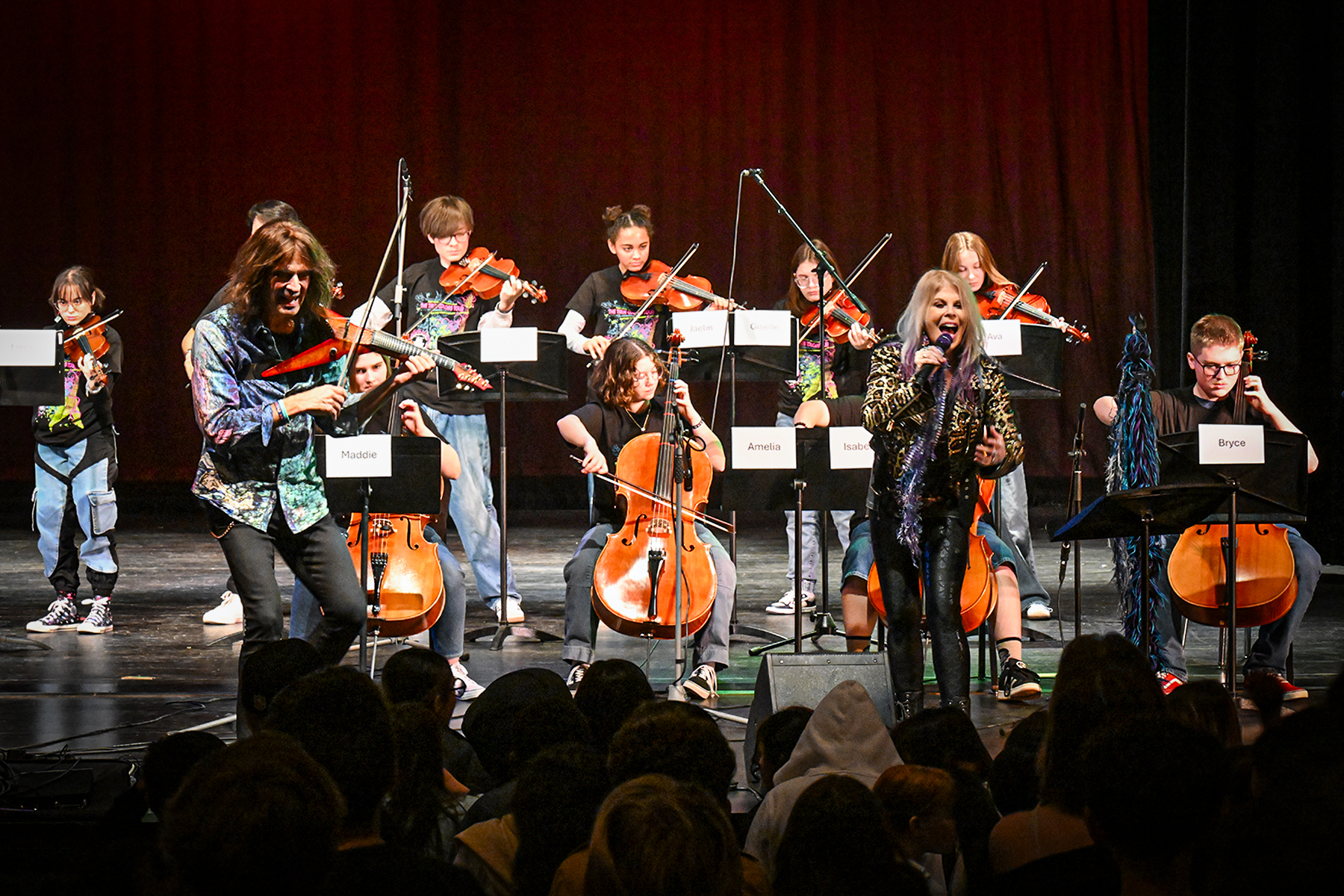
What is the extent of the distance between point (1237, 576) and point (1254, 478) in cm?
48

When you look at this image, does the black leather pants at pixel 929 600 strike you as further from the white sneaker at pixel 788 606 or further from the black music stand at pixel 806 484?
the white sneaker at pixel 788 606

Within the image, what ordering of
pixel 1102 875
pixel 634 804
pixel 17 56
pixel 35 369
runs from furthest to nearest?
pixel 17 56
pixel 35 369
pixel 1102 875
pixel 634 804

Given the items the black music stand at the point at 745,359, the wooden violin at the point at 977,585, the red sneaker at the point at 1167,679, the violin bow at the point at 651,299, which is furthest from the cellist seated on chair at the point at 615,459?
the red sneaker at the point at 1167,679

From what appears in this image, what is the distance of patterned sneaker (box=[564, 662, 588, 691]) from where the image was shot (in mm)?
4559

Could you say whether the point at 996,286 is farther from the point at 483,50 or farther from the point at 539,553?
the point at 483,50

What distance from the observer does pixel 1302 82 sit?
24.5 feet

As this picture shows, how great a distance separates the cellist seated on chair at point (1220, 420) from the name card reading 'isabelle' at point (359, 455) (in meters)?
2.60

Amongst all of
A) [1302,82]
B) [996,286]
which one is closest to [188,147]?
[996,286]

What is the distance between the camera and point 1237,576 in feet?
15.3

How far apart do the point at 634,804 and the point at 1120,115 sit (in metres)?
9.19

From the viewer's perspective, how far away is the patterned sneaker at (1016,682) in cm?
457

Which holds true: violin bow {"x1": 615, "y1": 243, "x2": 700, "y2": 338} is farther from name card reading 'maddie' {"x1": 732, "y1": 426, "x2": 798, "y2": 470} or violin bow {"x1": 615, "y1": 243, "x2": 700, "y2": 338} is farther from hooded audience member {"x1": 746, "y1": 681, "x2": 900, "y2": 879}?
hooded audience member {"x1": 746, "y1": 681, "x2": 900, "y2": 879}

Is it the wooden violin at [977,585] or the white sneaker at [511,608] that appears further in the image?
the white sneaker at [511,608]

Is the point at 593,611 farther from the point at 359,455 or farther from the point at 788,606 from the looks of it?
the point at 788,606
